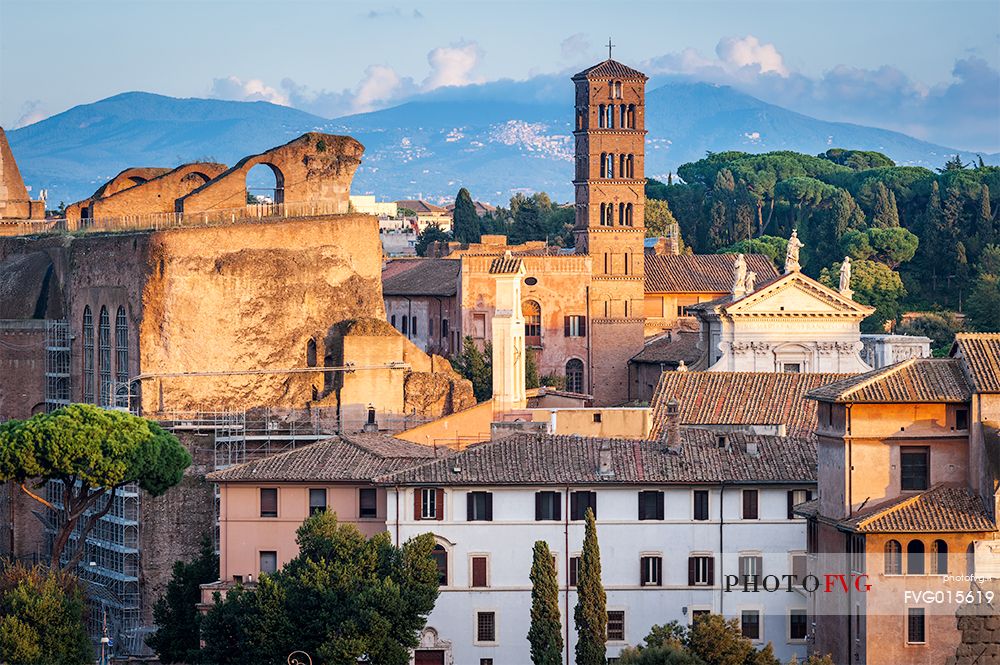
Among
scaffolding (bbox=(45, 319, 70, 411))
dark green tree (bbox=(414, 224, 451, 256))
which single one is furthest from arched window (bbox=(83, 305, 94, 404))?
dark green tree (bbox=(414, 224, 451, 256))

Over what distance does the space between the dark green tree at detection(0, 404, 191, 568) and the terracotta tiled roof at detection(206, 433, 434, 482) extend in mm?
1535

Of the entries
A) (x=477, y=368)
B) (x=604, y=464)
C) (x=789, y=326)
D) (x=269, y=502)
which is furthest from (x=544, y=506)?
(x=477, y=368)

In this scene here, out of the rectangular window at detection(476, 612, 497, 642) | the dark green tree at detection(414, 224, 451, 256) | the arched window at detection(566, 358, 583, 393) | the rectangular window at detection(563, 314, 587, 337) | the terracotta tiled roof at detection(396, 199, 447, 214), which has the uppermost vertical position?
the terracotta tiled roof at detection(396, 199, 447, 214)

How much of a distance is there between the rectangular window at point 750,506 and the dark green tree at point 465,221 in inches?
2450

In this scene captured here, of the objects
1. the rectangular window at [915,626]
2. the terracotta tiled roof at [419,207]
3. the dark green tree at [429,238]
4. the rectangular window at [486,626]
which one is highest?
the terracotta tiled roof at [419,207]

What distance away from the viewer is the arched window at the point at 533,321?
75.3m

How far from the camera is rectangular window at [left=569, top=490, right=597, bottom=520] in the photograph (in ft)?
136

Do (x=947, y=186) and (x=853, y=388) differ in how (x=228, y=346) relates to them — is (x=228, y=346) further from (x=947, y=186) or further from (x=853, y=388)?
(x=947, y=186)

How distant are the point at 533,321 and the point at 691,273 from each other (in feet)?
21.6

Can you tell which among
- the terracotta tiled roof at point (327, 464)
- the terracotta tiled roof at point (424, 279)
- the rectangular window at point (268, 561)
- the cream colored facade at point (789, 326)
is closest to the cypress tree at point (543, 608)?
the terracotta tiled roof at point (327, 464)

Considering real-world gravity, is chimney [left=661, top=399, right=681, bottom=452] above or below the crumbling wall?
below

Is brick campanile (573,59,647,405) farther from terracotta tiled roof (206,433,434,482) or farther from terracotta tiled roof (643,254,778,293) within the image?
terracotta tiled roof (206,433,434,482)

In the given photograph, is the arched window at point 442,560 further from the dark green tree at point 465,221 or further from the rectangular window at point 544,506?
the dark green tree at point 465,221

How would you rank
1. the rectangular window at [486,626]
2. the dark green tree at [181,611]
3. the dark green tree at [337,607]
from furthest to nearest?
the dark green tree at [181,611]
the rectangular window at [486,626]
the dark green tree at [337,607]
